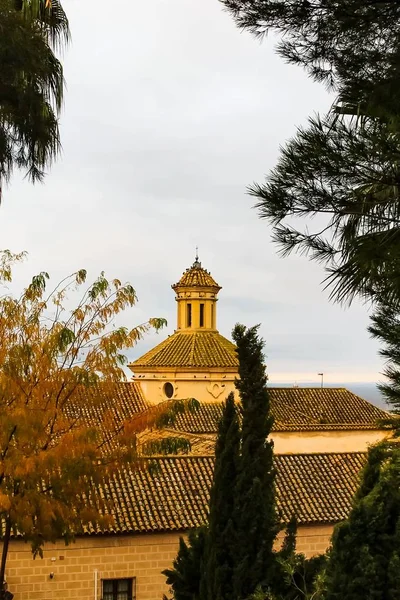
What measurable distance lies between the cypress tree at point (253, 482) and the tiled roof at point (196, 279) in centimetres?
2361

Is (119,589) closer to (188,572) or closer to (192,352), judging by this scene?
(188,572)

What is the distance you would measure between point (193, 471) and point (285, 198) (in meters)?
14.1

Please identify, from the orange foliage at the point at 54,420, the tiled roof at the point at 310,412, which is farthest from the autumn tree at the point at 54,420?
the tiled roof at the point at 310,412

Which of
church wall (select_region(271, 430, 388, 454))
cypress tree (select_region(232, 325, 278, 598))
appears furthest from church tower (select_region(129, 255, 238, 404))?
cypress tree (select_region(232, 325, 278, 598))

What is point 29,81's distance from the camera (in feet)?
29.8

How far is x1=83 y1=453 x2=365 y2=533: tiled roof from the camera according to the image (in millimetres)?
17594

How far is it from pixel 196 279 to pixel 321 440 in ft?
30.5

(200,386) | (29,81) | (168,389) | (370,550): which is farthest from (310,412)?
(29,81)

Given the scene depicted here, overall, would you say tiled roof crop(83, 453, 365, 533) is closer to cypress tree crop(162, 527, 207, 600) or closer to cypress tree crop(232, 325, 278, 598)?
cypress tree crop(162, 527, 207, 600)

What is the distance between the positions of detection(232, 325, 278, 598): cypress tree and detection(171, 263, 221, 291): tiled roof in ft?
77.5

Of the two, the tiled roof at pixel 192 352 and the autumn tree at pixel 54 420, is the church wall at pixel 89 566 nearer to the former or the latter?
the autumn tree at pixel 54 420

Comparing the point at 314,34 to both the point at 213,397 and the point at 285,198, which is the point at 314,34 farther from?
the point at 213,397

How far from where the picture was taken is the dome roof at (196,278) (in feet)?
124

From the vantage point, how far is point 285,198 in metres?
6.25
